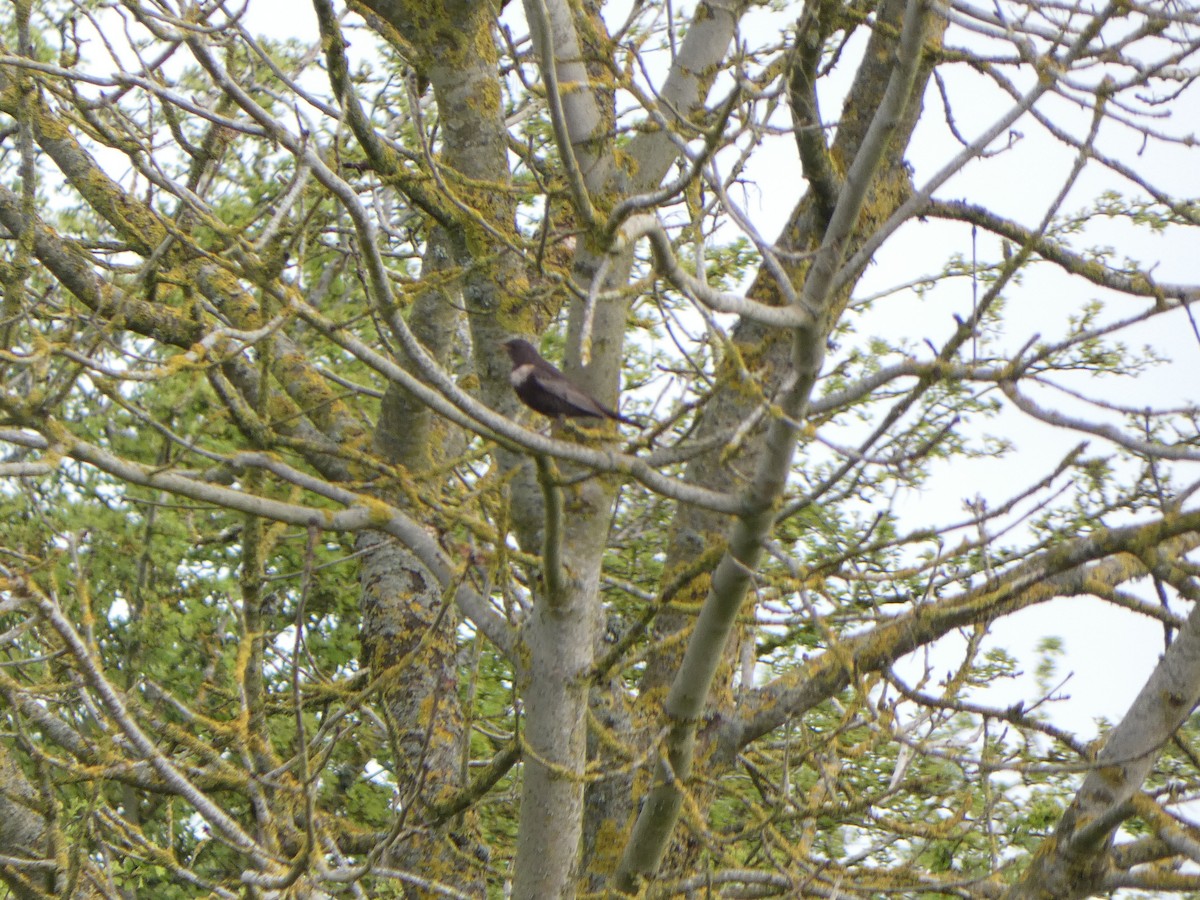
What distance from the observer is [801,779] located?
773 centimetres

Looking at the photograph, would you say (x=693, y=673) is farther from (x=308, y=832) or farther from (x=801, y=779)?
(x=801, y=779)

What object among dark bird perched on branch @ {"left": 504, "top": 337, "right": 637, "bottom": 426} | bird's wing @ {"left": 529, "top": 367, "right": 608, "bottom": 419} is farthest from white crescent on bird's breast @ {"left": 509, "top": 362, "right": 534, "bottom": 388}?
bird's wing @ {"left": 529, "top": 367, "right": 608, "bottom": 419}

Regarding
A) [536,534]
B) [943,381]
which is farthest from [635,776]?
[943,381]

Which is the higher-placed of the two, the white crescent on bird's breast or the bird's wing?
the white crescent on bird's breast

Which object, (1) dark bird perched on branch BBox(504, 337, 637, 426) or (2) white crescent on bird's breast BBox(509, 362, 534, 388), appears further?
(2) white crescent on bird's breast BBox(509, 362, 534, 388)

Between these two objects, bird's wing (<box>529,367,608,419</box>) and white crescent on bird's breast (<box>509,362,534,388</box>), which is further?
white crescent on bird's breast (<box>509,362,534,388</box>)

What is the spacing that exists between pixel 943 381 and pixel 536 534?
71.3 inches

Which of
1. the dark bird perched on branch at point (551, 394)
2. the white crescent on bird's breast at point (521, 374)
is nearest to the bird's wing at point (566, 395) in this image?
the dark bird perched on branch at point (551, 394)

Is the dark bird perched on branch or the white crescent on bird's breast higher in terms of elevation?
the white crescent on bird's breast

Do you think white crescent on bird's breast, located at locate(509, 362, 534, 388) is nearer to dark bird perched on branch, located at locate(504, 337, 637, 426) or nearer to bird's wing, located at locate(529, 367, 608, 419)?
dark bird perched on branch, located at locate(504, 337, 637, 426)

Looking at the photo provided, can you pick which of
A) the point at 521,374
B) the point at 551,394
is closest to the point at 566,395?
the point at 551,394

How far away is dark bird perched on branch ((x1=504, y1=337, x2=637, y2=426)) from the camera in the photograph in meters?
3.96

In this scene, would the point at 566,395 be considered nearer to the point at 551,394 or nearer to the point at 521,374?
the point at 551,394

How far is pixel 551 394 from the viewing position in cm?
400
